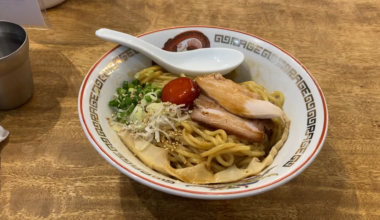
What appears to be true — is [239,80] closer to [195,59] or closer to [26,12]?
[195,59]

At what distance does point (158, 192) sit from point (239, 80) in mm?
746

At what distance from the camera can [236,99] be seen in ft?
4.20

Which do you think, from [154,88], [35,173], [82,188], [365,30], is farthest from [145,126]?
[365,30]

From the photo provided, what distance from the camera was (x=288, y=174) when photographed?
96 centimetres

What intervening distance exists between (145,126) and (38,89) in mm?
758

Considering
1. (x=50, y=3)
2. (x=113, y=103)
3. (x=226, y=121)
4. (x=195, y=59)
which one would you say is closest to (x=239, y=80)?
(x=195, y=59)

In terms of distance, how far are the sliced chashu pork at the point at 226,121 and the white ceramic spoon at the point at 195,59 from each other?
0.25m

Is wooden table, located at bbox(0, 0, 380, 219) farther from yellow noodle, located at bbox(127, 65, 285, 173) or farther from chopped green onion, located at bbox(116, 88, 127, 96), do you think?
chopped green onion, located at bbox(116, 88, 127, 96)

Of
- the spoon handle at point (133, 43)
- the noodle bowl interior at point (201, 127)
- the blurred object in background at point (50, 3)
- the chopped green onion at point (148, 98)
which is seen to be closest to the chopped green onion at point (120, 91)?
the noodle bowl interior at point (201, 127)

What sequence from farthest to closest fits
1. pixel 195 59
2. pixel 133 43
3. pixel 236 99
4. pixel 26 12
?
pixel 26 12
pixel 195 59
pixel 133 43
pixel 236 99

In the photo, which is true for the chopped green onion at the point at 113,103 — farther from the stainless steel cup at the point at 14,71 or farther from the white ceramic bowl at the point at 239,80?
the stainless steel cup at the point at 14,71

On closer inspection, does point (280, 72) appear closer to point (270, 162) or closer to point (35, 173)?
point (270, 162)

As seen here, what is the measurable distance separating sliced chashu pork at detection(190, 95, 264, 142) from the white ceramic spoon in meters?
0.25

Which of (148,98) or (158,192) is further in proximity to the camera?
(148,98)
